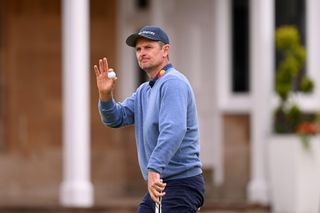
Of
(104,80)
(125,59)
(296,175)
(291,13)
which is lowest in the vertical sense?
(296,175)

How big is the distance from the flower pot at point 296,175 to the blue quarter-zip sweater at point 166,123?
267 inches

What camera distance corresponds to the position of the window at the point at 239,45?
15.1 m

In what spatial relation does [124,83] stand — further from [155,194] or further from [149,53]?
[155,194]

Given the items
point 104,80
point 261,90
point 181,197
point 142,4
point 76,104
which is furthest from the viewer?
point 142,4

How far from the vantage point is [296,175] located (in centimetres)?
1373

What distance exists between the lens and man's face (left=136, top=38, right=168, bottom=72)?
688 centimetres

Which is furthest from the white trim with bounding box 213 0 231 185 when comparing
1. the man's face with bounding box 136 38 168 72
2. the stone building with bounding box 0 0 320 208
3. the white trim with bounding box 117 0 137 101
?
the man's face with bounding box 136 38 168 72

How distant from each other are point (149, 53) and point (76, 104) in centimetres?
677

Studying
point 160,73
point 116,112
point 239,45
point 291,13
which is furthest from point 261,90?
point 160,73

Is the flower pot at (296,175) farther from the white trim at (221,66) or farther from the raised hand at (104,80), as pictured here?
the raised hand at (104,80)

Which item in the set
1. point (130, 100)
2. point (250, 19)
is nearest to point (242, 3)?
point (250, 19)

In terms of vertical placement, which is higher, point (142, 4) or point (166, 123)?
point (142, 4)

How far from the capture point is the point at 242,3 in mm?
15078

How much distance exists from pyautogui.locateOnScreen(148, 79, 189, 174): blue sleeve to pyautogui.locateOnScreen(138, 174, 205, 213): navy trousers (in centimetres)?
26
